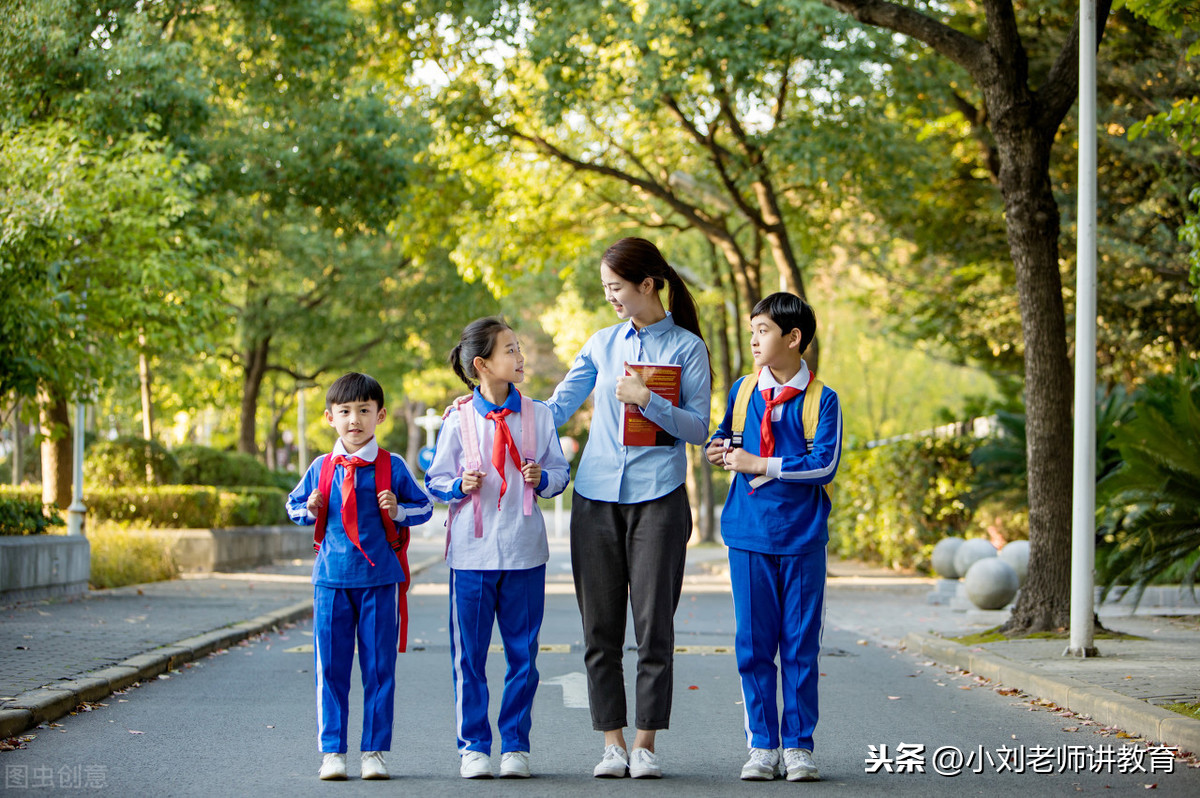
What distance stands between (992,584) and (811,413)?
8.82 m

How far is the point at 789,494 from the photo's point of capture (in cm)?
538

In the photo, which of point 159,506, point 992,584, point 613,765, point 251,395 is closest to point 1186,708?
point 613,765

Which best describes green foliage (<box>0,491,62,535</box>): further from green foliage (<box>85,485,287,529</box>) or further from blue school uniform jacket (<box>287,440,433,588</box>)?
blue school uniform jacket (<box>287,440,433,588</box>)

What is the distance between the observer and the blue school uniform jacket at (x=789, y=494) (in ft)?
17.5

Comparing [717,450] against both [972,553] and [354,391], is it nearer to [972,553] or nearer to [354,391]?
[354,391]

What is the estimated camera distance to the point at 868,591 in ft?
59.0

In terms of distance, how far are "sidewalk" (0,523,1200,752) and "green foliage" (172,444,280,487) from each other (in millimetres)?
7405

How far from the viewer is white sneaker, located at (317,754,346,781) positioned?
5.27 m

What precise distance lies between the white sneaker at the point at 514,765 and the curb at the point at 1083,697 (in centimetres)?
290

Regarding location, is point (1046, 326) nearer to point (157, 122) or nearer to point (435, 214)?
point (157, 122)

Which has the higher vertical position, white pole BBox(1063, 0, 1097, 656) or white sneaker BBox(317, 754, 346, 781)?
white pole BBox(1063, 0, 1097, 656)

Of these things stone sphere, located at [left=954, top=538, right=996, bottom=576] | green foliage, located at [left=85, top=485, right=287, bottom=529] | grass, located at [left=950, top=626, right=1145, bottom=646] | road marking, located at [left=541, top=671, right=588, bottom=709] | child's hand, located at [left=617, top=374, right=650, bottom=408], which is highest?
child's hand, located at [left=617, top=374, right=650, bottom=408]

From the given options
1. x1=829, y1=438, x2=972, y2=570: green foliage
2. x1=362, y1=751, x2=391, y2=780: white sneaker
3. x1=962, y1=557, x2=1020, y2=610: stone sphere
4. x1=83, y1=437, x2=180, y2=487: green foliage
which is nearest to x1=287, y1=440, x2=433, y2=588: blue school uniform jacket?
x1=362, y1=751, x2=391, y2=780: white sneaker

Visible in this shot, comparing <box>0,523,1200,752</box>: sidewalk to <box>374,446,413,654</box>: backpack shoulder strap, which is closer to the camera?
<box>374,446,413,654</box>: backpack shoulder strap
